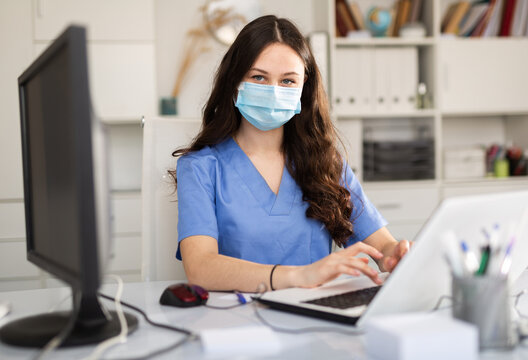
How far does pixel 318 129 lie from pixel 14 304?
0.90 m

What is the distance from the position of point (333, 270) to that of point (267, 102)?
21.9 inches

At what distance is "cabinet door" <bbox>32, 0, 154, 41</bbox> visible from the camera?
9.25ft

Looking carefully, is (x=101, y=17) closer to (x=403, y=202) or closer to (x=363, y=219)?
(x=403, y=202)

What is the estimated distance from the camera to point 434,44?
10.2ft

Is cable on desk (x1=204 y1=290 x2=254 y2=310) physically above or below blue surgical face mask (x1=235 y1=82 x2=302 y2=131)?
below

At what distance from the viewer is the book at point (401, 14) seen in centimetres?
321

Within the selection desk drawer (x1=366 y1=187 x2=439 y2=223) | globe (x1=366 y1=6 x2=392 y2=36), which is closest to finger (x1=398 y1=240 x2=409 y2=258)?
desk drawer (x1=366 y1=187 x2=439 y2=223)

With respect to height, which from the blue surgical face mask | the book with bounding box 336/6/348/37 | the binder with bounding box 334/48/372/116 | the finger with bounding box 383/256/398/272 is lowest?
the finger with bounding box 383/256/398/272

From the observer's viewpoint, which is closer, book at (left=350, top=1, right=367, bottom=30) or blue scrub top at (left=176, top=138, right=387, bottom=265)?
blue scrub top at (left=176, top=138, right=387, bottom=265)

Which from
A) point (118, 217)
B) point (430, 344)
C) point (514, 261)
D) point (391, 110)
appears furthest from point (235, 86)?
point (391, 110)

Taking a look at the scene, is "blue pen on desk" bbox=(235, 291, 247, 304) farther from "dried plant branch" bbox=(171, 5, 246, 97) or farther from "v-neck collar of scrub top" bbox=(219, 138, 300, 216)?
"dried plant branch" bbox=(171, 5, 246, 97)

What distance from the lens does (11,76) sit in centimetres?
283

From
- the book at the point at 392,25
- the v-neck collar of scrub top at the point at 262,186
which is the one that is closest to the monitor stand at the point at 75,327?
the v-neck collar of scrub top at the point at 262,186

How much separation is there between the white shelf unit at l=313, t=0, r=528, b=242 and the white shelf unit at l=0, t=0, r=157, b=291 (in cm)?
102
